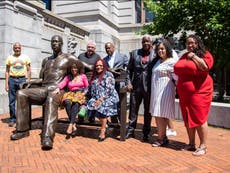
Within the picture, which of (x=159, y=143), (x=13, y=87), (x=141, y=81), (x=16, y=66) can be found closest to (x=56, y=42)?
(x=16, y=66)

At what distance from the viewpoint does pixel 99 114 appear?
19.3ft

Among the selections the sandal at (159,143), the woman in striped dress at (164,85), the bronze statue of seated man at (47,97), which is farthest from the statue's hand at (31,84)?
the sandal at (159,143)

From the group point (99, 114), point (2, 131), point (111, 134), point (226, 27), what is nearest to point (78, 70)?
point (99, 114)

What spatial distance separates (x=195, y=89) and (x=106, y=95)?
1.75 meters

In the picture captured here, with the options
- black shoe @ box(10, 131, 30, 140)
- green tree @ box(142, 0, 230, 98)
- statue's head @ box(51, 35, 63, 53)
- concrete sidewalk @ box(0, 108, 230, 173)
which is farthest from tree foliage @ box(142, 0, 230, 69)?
black shoe @ box(10, 131, 30, 140)

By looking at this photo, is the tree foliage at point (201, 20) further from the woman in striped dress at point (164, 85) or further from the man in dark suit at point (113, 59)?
the woman in striped dress at point (164, 85)

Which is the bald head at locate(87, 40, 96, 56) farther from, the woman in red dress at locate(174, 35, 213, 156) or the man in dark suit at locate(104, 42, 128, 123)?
the woman in red dress at locate(174, 35, 213, 156)

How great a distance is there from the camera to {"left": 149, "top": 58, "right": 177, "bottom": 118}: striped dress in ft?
17.7

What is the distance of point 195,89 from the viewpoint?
16.3 feet

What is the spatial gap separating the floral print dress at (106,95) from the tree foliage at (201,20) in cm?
571

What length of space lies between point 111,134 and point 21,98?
194 centimetres

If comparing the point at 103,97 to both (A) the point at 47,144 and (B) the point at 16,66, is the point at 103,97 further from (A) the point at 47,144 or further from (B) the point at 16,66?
(B) the point at 16,66

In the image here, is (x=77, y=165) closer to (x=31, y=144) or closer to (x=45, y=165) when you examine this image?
(x=45, y=165)

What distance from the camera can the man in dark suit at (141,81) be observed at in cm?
584
